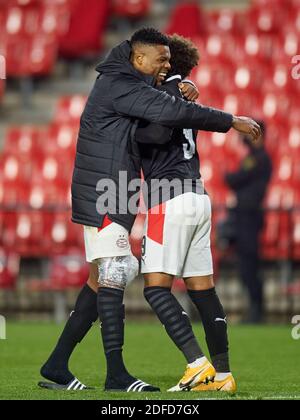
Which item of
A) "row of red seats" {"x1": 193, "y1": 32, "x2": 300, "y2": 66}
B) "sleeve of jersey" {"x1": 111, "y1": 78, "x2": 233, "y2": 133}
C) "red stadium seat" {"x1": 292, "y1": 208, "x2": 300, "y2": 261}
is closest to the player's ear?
"sleeve of jersey" {"x1": 111, "y1": 78, "x2": 233, "y2": 133}

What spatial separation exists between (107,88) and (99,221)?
755 mm

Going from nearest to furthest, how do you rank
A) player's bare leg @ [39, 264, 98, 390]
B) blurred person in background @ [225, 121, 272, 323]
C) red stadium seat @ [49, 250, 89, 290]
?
player's bare leg @ [39, 264, 98, 390] → blurred person in background @ [225, 121, 272, 323] → red stadium seat @ [49, 250, 89, 290]

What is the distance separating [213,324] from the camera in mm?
7184

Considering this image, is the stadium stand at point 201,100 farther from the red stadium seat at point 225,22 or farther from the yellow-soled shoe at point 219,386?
the yellow-soled shoe at point 219,386

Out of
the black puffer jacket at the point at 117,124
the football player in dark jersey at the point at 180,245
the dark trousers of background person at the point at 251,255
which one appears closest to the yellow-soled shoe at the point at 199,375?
the football player in dark jersey at the point at 180,245

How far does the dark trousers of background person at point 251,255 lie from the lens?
13570mm

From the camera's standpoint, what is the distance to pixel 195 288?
283 inches

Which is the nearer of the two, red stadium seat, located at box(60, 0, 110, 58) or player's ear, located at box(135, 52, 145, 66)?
player's ear, located at box(135, 52, 145, 66)

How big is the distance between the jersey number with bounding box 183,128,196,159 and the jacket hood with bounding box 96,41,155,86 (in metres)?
0.37

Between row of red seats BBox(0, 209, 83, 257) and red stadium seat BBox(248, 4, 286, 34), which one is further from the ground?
red stadium seat BBox(248, 4, 286, 34)

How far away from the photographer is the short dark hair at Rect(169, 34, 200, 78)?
7336 mm

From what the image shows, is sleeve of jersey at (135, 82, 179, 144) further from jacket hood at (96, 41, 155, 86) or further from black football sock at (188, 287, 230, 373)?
black football sock at (188, 287, 230, 373)

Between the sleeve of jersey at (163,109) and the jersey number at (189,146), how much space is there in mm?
313

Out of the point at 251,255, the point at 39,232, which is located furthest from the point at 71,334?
the point at 39,232
